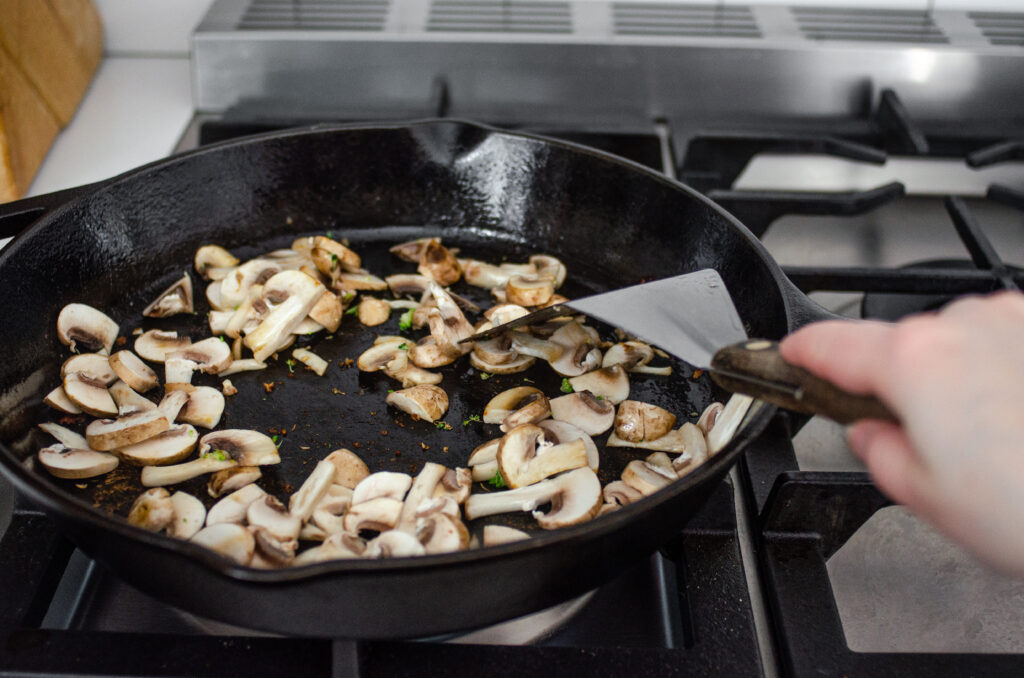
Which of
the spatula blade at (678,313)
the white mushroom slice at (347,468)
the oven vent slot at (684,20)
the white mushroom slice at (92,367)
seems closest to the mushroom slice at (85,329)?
the white mushroom slice at (92,367)

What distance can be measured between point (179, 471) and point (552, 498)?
1.26 feet

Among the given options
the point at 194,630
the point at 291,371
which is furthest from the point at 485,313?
the point at 194,630

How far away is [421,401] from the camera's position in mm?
962

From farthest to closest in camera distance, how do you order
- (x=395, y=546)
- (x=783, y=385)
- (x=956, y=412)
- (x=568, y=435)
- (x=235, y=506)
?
(x=568, y=435)
(x=235, y=506)
(x=395, y=546)
(x=783, y=385)
(x=956, y=412)

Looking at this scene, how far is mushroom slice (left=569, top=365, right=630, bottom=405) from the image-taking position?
101 cm

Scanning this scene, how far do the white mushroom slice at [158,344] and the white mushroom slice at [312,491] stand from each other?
296 millimetres

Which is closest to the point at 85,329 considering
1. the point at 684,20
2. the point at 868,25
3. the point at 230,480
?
the point at 230,480

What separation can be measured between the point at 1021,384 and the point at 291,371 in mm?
795

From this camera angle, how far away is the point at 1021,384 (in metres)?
0.46

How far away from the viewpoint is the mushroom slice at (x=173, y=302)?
1093 millimetres

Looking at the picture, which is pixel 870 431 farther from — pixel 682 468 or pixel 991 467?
pixel 682 468

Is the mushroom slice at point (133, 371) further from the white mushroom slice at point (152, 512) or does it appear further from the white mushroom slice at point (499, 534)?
the white mushroom slice at point (499, 534)

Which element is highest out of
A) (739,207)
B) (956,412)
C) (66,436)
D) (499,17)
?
(956,412)

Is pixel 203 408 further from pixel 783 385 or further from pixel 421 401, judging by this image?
pixel 783 385
